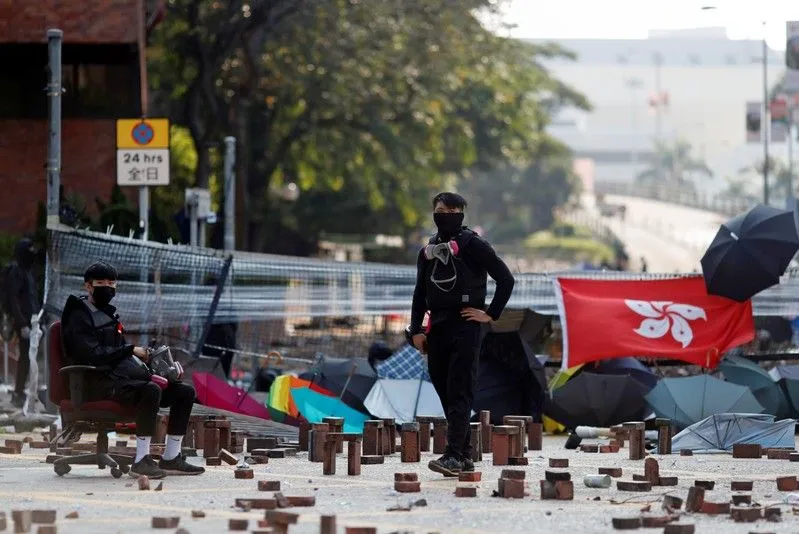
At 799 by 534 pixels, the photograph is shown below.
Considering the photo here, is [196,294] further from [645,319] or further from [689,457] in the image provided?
[689,457]

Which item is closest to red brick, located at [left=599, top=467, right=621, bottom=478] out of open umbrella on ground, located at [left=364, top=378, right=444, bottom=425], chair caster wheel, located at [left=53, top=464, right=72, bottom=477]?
chair caster wheel, located at [left=53, top=464, right=72, bottom=477]

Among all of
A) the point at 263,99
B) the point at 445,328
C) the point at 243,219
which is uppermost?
the point at 263,99

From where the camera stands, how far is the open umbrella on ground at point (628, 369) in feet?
63.0

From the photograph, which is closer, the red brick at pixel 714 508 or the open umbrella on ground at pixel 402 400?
the red brick at pixel 714 508

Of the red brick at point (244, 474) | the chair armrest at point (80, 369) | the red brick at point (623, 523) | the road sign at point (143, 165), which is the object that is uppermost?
the road sign at point (143, 165)

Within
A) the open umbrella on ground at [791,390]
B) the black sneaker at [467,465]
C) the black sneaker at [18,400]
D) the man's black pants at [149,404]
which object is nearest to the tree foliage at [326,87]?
the black sneaker at [18,400]

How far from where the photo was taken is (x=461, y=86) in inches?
1949

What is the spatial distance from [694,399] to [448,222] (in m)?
4.91

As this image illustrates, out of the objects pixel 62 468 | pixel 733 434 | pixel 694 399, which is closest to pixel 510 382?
pixel 694 399

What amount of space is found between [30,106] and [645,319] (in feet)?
53.1

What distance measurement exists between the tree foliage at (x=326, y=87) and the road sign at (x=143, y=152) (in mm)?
11902

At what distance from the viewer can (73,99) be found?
33.5 metres

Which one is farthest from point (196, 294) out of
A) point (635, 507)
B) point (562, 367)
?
point (635, 507)

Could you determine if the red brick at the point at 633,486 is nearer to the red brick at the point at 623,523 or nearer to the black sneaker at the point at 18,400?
the red brick at the point at 623,523
